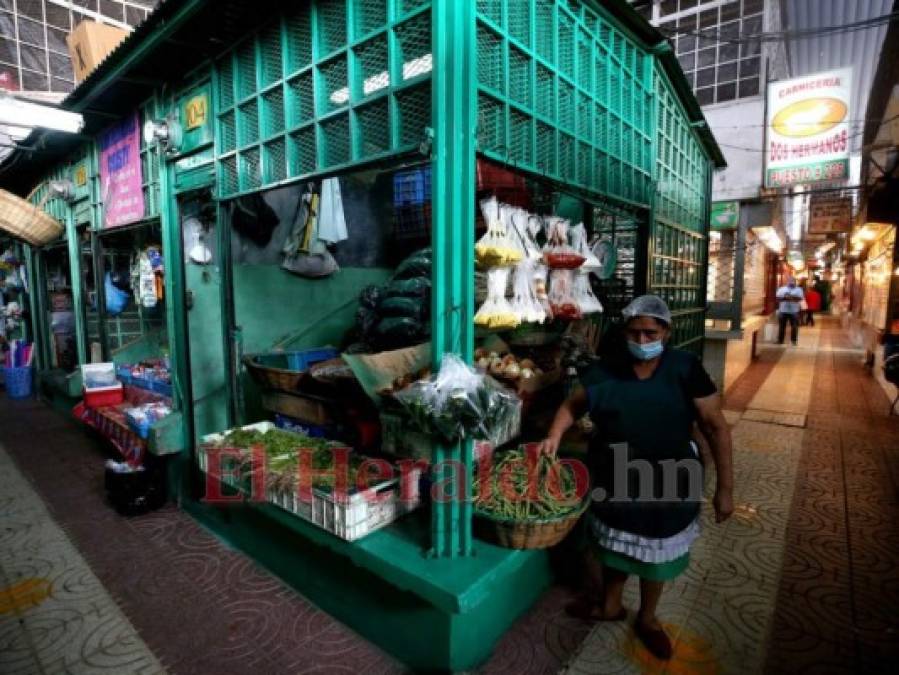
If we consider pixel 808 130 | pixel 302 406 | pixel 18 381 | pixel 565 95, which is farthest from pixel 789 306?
pixel 18 381

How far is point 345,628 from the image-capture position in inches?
120

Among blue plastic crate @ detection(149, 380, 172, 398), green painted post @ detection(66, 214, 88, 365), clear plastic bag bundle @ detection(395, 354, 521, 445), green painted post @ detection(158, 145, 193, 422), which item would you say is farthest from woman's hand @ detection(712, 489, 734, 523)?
green painted post @ detection(66, 214, 88, 365)

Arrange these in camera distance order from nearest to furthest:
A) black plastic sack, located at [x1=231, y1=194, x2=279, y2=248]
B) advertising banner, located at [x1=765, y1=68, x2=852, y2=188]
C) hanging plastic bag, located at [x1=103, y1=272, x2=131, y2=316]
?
1. black plastic sack, located at [x1=231, y1=194, x2=279, y2=248]
2. hanging plastic bag, located at [x1=103, y1=272, x2=131, y2=316]
3. advertising banner, located at [x1=765, y1=68, x2=852, y2=188]

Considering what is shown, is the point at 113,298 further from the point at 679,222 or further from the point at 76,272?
the point at 679,222

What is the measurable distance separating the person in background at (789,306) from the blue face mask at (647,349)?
54.2 ft

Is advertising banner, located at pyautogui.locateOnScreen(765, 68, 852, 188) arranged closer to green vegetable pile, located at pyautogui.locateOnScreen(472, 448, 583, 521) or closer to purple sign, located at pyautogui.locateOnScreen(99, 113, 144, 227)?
green vegetable pile, located at pyautogui.locateOnScreen(472, 448, 583, 521)

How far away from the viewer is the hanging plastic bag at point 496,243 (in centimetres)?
298

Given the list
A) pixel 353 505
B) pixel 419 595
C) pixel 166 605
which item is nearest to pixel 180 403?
pixel 166 605

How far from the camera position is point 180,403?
15.2ft

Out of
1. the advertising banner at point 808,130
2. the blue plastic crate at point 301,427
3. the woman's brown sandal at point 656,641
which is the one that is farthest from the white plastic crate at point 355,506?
the advertising banner at point 808,130

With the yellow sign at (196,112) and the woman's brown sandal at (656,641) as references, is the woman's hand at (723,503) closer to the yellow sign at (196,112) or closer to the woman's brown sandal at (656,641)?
the woman's brown sandal at (656,641)

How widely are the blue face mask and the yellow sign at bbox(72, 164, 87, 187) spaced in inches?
278

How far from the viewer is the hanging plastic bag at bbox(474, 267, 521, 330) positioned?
3014 millimetres

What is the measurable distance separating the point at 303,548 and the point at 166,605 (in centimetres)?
100
